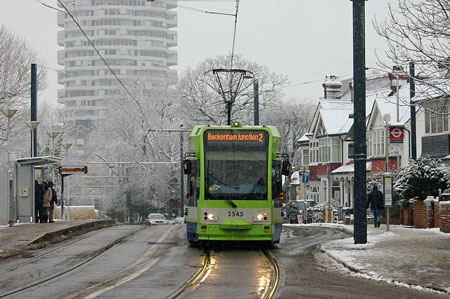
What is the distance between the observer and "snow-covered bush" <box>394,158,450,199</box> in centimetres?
2972

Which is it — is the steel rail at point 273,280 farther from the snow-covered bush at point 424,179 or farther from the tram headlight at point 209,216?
the snow-covered bush at point 424,179

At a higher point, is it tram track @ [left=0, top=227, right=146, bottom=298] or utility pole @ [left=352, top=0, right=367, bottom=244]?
utility pole @ [left=352, top=0, right=367, bottom=244]

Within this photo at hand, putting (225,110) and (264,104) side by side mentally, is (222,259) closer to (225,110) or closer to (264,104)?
(225,110)

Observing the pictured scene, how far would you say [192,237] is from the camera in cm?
2138

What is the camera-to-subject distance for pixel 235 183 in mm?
20531

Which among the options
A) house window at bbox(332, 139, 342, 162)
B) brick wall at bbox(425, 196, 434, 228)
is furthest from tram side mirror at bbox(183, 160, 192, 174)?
house window at bbox(332, 139, 342, 162)

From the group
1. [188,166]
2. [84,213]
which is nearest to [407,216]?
[188,166]

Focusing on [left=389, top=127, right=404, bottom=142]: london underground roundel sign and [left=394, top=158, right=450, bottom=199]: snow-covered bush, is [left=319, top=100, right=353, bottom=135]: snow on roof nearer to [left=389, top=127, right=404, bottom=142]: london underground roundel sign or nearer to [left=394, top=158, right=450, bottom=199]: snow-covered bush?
[left=394, top=158, right=450, bottom=199]: snow-covered bush

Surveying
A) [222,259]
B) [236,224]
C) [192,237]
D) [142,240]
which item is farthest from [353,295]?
[142,240]

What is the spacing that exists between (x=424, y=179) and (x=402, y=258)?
13.3 metres

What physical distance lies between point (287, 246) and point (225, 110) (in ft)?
142

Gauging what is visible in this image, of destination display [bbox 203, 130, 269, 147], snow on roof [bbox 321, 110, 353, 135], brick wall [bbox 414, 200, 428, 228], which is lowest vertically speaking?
brick wall [bbox 414, 200, 428, 228]

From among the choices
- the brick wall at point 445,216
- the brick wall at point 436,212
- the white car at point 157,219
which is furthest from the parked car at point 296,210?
the brick wall at point 445,216

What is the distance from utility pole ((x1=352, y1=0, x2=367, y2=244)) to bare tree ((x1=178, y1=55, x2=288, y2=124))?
46.3 metres
